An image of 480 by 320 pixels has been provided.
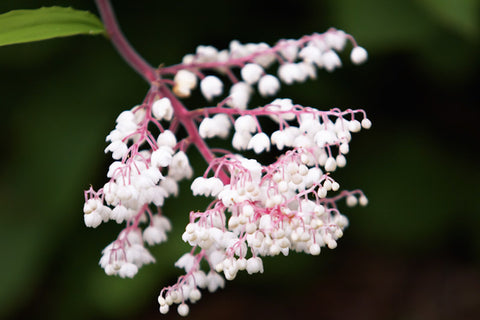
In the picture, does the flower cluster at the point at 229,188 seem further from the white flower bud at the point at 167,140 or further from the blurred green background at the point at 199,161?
the blurred green background at the point at 199,161

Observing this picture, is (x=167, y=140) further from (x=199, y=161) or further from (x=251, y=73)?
(x=199, y=161)

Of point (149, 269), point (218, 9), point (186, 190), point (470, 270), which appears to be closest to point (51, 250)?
point (149, 269)

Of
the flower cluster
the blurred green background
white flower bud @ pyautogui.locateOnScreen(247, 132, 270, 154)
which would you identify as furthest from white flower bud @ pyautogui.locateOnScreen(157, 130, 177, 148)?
the blurred green background

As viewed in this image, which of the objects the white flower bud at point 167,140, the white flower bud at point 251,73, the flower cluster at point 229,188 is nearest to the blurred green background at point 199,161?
the white flower bud at point 251,73

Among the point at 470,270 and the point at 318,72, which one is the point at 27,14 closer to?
the point at 318,72

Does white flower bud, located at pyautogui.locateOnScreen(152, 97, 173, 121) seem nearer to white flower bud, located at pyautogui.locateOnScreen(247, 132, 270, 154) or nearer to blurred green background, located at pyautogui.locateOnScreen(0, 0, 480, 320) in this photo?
white flower bud, located at pyautogui.locateOnScreen(247, 132, 270, 154)

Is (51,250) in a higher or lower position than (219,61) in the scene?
lower
